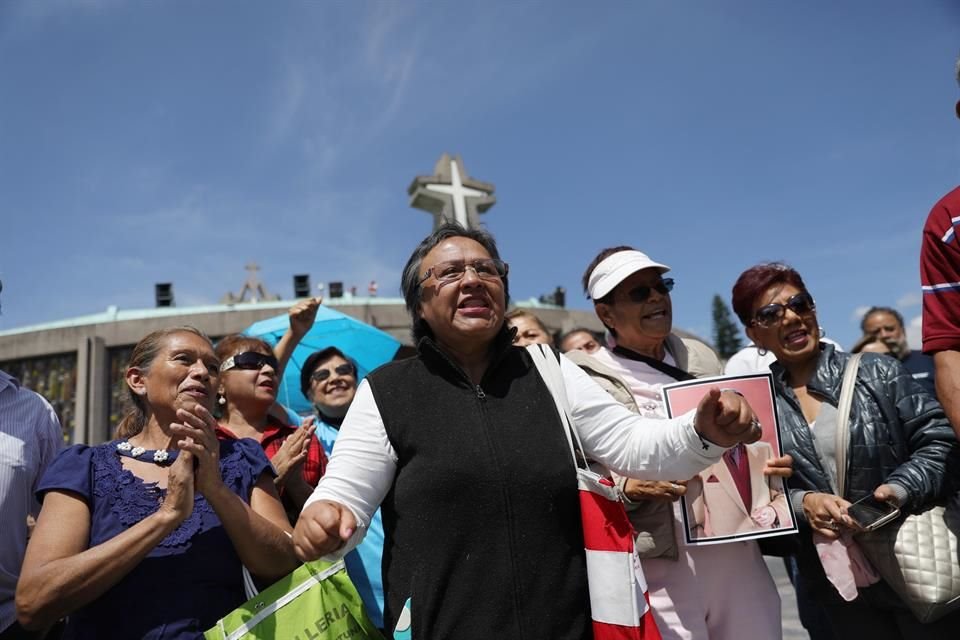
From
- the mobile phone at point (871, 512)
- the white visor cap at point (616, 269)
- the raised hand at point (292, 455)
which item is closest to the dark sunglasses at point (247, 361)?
the raised hand at point (292, 455)

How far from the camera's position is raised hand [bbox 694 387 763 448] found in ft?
6.24

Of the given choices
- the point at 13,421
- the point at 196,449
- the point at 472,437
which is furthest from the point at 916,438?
the point at 13,421

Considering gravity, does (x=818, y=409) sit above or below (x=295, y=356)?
below

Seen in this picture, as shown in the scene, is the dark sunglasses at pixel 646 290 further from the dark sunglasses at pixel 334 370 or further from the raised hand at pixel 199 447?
the dark sunglasses at pixel 334 370

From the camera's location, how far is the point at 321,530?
178 centimetres

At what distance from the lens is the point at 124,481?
2434 mm

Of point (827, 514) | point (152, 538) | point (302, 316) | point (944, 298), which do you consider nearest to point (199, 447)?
point (152, 538)

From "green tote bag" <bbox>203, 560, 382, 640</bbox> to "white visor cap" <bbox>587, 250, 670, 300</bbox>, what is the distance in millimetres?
1577

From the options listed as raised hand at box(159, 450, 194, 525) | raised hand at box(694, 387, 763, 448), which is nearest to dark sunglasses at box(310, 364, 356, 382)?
raised hand at box(159, 450, 194, 525)

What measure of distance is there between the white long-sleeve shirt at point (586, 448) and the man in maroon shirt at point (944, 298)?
913 millimetres

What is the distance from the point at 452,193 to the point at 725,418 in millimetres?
16362

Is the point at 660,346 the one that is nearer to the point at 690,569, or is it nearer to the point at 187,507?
the point at 690,569

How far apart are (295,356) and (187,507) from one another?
13.2ft

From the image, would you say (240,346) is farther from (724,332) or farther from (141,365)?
(724,332)
